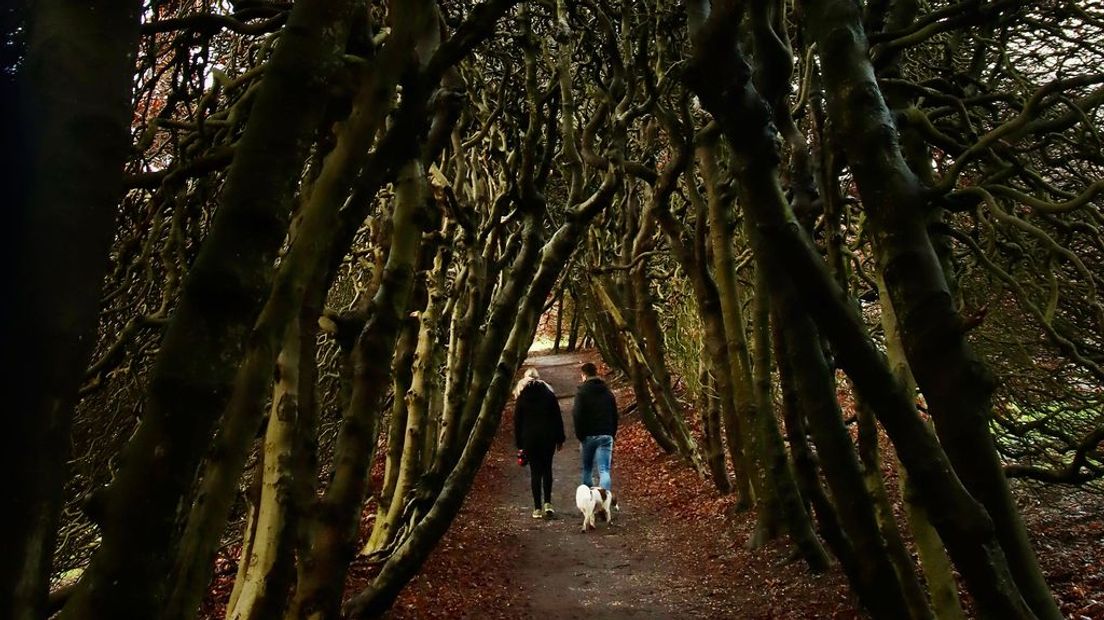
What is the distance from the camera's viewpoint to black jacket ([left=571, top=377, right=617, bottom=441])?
12.0 metres

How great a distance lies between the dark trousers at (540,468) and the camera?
11.5m

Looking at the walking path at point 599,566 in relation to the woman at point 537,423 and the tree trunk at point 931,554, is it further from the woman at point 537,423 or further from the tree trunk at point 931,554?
the tree trunk at point 931,554

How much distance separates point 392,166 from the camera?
12.2 ft

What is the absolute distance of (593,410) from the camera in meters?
12.0

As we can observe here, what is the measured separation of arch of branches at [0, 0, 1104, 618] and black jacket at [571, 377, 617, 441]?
2.68 metres

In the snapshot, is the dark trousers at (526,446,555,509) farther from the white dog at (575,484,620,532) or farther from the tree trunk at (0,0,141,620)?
the tree trunk at (0,0,141,620)

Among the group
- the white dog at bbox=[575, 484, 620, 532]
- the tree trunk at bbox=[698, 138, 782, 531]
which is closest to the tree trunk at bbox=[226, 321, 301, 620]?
the tree trunk at bbox=[698, 138, 782, 531]

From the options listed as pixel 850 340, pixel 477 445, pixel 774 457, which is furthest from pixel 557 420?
pixel 850 340

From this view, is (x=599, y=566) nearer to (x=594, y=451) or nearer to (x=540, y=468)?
(x=540, y=468)

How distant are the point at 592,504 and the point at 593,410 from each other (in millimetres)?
1436

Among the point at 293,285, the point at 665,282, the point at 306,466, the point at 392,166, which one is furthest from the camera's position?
the point at 665,282

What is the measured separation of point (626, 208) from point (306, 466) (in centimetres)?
1030

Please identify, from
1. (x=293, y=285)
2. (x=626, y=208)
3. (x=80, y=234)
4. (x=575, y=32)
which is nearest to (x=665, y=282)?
(x=626, y=208)

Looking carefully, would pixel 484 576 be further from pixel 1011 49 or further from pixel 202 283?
pixel 202 283
